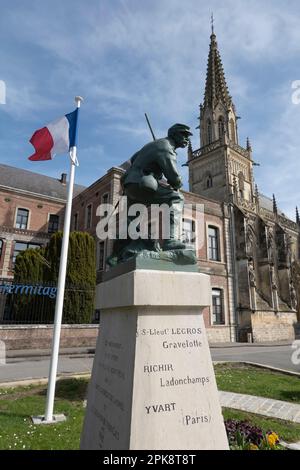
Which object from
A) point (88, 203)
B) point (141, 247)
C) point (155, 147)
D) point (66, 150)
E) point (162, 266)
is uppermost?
point (88, 203)

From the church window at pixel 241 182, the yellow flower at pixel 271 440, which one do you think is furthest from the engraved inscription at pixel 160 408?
the church window at pixel 241 182

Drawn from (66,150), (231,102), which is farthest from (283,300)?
(66,150)

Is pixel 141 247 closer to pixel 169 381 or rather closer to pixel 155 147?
pixel 155 147

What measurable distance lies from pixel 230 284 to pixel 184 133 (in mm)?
21111

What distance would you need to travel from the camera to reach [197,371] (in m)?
2.64

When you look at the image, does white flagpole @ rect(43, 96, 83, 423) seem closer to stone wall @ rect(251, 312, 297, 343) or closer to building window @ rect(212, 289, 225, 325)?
building window @ rect(212, 289, 225, 325)

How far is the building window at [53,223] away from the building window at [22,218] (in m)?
2.18

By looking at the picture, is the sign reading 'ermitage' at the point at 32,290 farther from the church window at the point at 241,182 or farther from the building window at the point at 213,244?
the church window at the point at 241,182

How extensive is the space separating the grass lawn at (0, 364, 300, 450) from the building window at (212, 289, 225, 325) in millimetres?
12551

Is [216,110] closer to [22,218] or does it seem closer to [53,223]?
[53,223]

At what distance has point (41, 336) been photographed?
1476 cm

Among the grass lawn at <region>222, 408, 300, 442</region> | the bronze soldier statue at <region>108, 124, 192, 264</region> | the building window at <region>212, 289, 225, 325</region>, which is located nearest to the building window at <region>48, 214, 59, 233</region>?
the building window at <region>212, 289, 225, 325</region>

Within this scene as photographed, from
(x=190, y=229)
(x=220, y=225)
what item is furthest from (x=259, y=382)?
(x=220, y=225)

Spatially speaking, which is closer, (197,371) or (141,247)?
(197,371)
